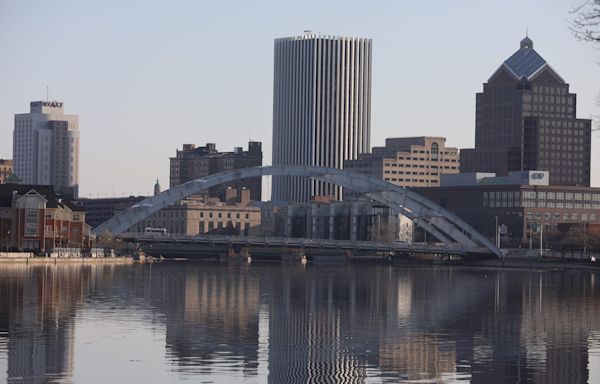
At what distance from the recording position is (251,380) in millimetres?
44375

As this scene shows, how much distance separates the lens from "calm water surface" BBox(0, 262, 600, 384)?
152ft

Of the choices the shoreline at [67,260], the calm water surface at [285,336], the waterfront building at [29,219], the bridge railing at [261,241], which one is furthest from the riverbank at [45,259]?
the calm water surface at [285,336]

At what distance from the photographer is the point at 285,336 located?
58.5 metres

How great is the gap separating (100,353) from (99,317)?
50.5 feet

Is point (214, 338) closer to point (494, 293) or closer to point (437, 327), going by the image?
point (437, 327)

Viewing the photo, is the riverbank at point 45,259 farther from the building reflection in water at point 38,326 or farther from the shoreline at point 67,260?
the building reflection in water at point 38,326

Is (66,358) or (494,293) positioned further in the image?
(494,293)

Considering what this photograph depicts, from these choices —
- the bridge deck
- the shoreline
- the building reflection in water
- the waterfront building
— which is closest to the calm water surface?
the building reflection in water

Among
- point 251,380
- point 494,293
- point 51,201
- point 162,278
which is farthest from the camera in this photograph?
point 51,201

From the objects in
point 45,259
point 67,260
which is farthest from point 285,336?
point 67,260

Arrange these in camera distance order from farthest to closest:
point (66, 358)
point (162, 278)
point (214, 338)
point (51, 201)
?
point (51, 201) → point (162, 278) → point (214, 338) → point (66, 358)

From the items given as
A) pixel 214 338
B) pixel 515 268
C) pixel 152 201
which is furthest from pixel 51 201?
pixel 214 338

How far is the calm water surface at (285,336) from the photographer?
46469 mm

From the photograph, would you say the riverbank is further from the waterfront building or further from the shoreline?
the waterfront building
